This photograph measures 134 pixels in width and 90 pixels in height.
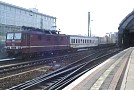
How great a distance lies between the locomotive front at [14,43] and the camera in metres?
29.4

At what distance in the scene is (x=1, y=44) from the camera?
131 ft

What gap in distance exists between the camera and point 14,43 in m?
29.9

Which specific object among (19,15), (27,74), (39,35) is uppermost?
(19,15)

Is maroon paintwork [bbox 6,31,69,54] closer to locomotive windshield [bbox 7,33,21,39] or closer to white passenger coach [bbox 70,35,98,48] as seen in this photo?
locomotive windshield [bbox 7,33,21,39]

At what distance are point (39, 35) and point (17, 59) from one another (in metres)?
4.61

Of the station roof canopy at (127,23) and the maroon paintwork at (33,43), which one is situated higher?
the station roof canopy at (127,23)

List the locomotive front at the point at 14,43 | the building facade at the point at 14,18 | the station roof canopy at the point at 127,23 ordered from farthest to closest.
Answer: the building facade at the point at 14,18 < the station roof canopy at the point at 127,23 < the locomotive front at the point at 14,43

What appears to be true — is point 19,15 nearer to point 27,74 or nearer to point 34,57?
point 34,57

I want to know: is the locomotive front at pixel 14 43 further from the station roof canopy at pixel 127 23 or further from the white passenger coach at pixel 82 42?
the station roof canopy at pixel 127 23

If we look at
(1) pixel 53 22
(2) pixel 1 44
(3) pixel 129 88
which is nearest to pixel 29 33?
(2) pixel 1 44

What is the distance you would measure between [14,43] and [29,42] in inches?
60.7

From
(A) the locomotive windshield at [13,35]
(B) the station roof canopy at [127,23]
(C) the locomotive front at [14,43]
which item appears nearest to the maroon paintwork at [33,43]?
(C) the locomotive front at [14,43]

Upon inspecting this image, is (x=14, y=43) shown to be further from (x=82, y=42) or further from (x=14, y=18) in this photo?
(x=14, y=18)

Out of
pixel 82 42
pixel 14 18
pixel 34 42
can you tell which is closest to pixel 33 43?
pixel 34 42
